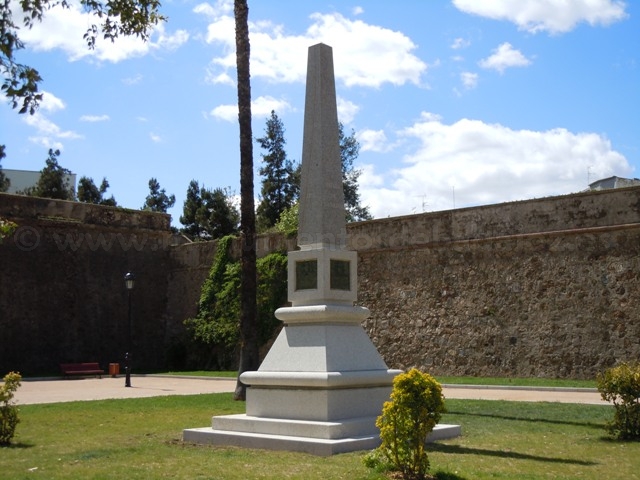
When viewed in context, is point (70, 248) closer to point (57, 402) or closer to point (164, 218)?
point (164, 218)

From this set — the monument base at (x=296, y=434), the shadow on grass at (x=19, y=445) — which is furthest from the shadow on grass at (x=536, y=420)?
the shadow on grass at (x=19, y=445)

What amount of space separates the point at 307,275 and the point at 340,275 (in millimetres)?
380

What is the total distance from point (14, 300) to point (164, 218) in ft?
21.4

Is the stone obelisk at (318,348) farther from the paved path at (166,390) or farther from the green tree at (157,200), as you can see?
the green tree at (157,200)

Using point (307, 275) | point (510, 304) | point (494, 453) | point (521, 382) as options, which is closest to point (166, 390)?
point (521, 382)

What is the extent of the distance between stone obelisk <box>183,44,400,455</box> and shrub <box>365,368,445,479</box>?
127cm

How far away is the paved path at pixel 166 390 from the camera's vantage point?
573 inches

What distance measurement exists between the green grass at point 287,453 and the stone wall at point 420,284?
5.99 metres

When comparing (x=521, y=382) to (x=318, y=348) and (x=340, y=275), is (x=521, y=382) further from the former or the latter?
(x=318, y=348)

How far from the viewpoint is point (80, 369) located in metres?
24.7

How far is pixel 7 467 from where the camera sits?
283 inches

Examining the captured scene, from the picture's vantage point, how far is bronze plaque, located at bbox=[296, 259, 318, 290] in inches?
352

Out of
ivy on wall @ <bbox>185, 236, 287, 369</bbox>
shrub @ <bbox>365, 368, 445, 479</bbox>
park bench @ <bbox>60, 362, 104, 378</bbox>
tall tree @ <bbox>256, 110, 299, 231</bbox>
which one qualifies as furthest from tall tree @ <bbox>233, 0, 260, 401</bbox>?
tall tree @ <bbox>256, 110, 299, 231</bbox>

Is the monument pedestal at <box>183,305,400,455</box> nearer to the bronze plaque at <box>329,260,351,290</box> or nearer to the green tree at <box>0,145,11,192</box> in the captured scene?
the bronze plaque at <box>329,260,351,290</box>
